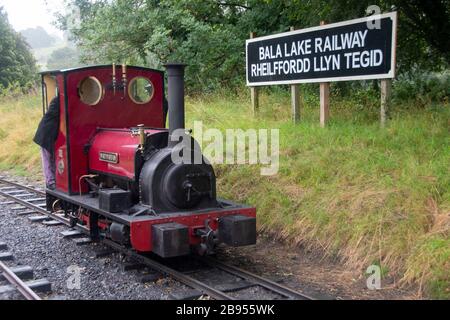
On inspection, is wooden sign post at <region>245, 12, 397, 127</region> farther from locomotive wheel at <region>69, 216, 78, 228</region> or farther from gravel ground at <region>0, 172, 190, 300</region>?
gravel ground at <region>0, 172, 190, 300</region>

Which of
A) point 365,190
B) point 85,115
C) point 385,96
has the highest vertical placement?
point 385,96

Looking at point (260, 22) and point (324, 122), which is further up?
point (260, 22)

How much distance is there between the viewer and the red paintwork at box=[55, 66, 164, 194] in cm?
679

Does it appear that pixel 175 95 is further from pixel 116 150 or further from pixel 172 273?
pixel 172 273

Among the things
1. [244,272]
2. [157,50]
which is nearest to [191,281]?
[244,272]

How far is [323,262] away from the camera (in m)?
6.13

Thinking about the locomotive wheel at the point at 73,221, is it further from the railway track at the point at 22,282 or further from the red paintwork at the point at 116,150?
the railway track at the point at 22,282

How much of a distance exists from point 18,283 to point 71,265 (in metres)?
0.85

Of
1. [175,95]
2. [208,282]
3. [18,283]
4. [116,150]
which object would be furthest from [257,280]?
[18,283]

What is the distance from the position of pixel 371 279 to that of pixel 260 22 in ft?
32.9

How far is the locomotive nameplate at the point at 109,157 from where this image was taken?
20.9 ft

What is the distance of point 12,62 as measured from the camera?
105ft

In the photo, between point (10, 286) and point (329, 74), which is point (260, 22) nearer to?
point (329, 74)

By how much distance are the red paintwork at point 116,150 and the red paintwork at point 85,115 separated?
6.6 inches
